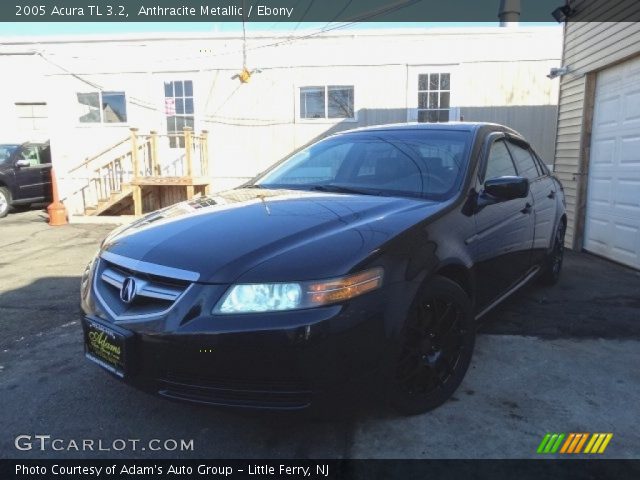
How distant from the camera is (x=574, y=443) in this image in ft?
7.50

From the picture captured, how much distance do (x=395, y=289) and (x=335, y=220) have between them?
474 mm

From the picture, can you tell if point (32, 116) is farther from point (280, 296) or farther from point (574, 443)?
point (574, 443)

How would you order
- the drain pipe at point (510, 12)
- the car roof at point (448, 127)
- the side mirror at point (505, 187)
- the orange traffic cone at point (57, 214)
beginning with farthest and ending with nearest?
the drain pipe at point (510, 12) < the orange traffic cone at point (57, 214) < the car roof at point (448, 127) < the side mirror at point (505, 187)

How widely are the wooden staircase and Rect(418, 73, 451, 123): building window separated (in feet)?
15.4

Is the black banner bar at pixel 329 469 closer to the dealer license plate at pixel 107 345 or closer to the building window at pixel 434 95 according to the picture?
the dealer license plate at pixel 107 345

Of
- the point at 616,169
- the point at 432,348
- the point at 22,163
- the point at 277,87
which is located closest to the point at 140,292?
the point at 432,348

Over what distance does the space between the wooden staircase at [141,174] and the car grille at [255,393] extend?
8372mm

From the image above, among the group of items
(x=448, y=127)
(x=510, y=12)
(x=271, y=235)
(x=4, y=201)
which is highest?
(x=510, y=12)

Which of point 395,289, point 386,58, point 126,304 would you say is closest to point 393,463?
point 395,289

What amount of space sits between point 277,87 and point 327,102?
1.12 metres

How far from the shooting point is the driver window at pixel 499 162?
3.26 m

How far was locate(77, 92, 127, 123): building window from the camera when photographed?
36.2ft

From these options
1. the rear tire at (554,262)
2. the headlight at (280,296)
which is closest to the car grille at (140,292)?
the headlight at (280,296)

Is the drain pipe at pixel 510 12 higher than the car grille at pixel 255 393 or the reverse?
higher
